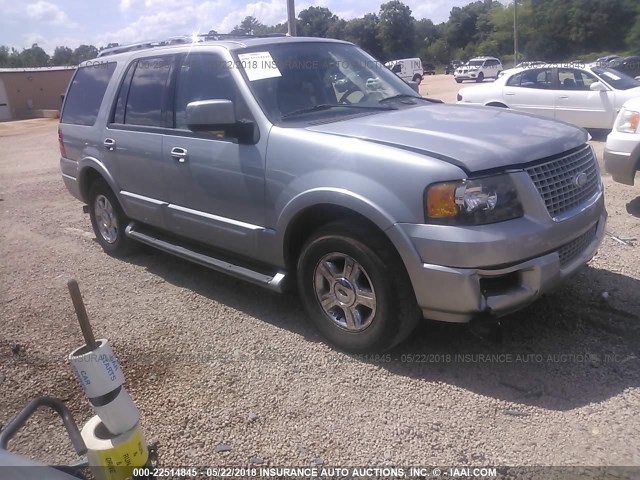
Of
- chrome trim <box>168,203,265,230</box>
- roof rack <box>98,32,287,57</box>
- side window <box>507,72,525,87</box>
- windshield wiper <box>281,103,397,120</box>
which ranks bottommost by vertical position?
chrome trim <box>168,203,265,230</box>

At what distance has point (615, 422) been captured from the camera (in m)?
2.88

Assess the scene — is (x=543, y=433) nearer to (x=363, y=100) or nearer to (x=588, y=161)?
(x=588, y=161)

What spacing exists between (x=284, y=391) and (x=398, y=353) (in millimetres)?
768

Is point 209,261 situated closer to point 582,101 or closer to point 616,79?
point 582,101

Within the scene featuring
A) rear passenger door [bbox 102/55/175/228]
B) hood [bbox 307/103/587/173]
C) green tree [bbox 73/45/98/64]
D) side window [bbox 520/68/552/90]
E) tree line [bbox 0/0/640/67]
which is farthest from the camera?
tree line [bbox 0/0/640/67]

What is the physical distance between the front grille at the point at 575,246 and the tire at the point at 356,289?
2.90 ft

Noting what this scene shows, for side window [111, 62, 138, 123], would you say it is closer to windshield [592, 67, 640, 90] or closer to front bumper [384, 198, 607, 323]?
front bumper [384, 198, 607, 323]

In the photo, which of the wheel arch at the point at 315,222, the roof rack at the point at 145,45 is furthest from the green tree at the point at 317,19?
the wheel arch at the point at 315,222

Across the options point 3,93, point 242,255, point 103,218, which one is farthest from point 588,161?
point 3,93

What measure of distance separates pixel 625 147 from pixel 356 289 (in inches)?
165

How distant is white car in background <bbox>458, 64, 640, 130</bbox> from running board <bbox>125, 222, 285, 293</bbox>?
8241 millimetres

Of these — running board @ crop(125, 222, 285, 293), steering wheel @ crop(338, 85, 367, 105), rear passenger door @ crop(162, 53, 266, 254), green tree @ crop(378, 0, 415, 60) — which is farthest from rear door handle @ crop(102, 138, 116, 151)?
green tree @ crop(378, 0, 415, 60)

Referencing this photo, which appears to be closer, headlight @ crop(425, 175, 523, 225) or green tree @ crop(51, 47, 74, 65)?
headlight @ crop(425, 175, 523, 225)

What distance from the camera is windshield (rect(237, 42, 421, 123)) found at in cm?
409
